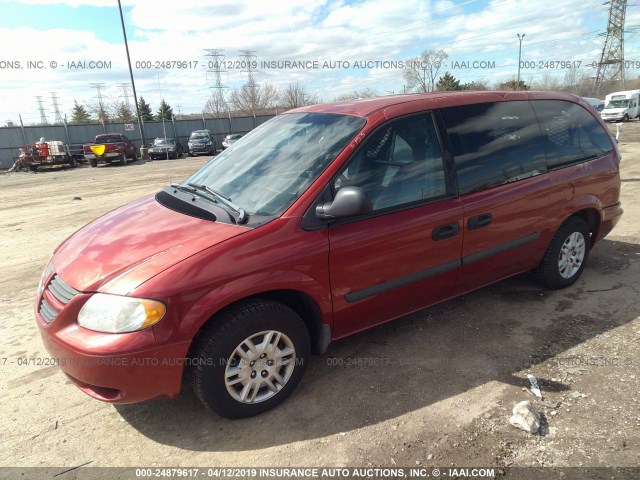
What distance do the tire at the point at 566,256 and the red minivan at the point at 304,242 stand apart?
33 mm

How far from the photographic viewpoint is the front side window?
2.90 m

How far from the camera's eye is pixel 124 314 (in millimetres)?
2262

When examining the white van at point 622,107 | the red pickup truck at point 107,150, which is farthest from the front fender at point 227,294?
the white van at point 622,107

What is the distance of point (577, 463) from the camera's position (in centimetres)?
227

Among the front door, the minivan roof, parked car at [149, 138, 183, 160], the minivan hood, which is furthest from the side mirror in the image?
parked car at [149, 138, 183, 160]

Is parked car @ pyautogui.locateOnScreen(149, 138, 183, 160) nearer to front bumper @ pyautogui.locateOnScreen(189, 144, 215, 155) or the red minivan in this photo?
front bumper @ pyautogui.locateOnScreen(189, 144, 215, 155)

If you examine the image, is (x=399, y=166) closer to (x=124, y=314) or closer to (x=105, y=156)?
(x=124, y=314)

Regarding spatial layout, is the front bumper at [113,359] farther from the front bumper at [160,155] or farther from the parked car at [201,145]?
the parked car at [201,145]

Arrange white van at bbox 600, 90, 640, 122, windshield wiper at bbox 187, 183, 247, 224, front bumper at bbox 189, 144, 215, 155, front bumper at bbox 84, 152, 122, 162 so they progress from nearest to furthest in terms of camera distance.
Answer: windshield wiper at bbox 187, 183, 247, 224 < front bumper at bbox 84, 152, 122, 162 < front bumper at bbox 189, 144, 215, 155 < white van at bbox 600, 90, 640, 122

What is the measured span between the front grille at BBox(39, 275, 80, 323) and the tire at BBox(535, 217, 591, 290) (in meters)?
3.84

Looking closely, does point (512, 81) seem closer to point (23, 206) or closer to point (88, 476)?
point (23, 206)

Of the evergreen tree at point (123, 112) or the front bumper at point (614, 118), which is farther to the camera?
the evergreen tree at point (123, 112)

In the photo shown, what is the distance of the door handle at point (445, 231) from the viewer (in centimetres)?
311

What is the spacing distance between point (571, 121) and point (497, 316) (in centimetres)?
197
